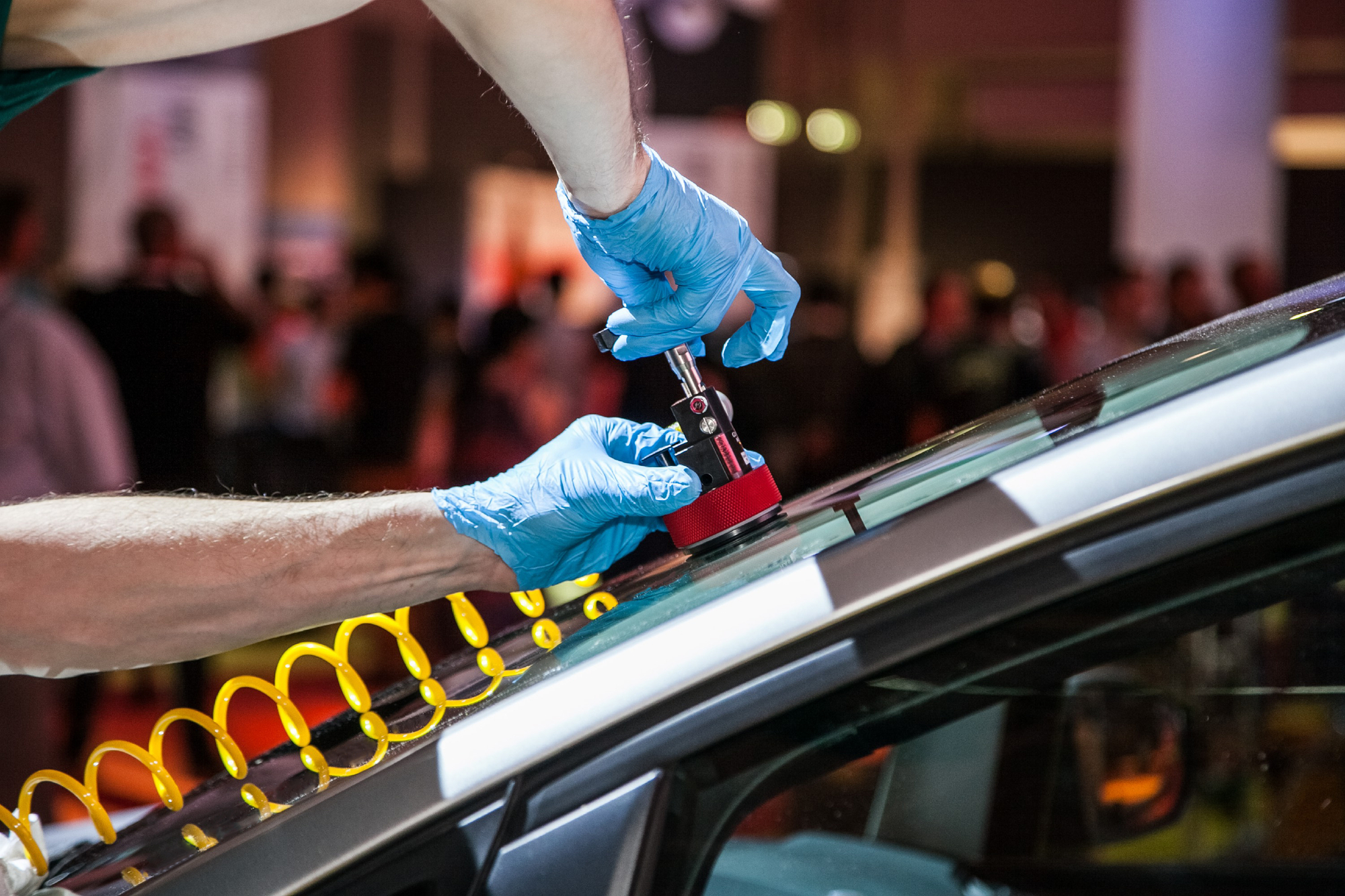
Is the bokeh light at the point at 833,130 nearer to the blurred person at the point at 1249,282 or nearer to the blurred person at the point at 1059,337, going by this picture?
the blurred person at the point at 1059,337

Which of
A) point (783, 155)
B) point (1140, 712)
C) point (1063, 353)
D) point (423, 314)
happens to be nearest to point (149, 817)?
point (1140, 712)

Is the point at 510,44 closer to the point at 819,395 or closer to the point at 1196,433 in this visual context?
the point at 1196,433

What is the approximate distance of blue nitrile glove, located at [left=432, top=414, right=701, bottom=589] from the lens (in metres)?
0.92

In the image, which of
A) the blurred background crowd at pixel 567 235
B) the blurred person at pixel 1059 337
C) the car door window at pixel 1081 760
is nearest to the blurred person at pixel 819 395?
the blurred background crowd at pixel 567 235

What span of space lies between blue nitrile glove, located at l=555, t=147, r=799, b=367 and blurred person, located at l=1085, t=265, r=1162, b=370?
417cm

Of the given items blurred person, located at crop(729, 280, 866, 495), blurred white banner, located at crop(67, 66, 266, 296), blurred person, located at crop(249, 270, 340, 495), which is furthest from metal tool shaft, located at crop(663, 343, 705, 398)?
blurred white banner, located at crop(67, 66, 266, 296)

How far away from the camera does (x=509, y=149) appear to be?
11578 millimetres

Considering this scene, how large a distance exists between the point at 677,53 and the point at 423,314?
459cm

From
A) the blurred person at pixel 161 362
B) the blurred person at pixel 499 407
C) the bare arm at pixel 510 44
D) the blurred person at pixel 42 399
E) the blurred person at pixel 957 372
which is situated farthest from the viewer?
the blurred person at pixel 957 372

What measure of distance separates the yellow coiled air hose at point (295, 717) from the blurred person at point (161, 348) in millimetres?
2795

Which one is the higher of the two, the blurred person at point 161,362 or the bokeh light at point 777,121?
the bokeh light at point 777,121

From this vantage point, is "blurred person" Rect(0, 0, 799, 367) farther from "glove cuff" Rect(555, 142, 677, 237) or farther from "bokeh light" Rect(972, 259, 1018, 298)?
"bokeh light" Rect(972, 259, 1018, 298)

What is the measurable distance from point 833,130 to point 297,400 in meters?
6.80

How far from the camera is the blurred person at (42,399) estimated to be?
2938 millimetres
